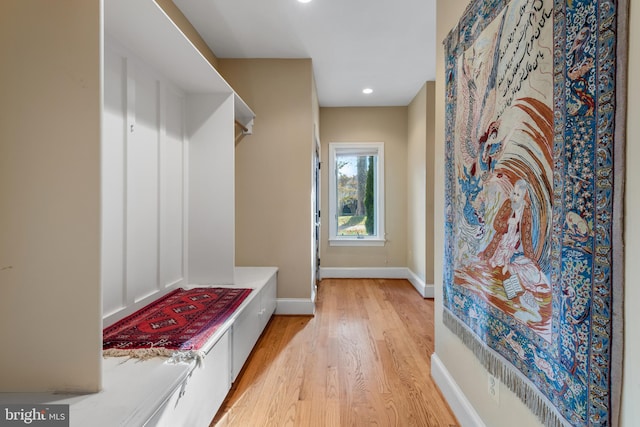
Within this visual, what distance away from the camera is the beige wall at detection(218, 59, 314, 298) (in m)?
3.18

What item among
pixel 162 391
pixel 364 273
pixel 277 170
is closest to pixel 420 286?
pixel 364 273

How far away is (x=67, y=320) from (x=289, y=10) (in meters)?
2.47

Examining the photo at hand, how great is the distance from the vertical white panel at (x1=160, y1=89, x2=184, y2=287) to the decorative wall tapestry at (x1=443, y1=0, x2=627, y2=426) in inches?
73.1

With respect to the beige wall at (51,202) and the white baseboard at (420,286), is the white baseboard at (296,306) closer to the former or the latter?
the white baseboard at (420,286)

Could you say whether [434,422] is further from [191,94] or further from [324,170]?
[324,170]

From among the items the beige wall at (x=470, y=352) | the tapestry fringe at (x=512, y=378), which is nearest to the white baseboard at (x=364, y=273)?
the beige wall at (x=470, y=352)

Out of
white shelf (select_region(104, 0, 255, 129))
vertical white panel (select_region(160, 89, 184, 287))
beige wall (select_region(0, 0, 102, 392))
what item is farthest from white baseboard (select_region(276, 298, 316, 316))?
beige wall (select_region(0, 0, 102, 392))

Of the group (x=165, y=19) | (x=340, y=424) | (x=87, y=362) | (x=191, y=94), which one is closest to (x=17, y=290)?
(x=87, y=362)

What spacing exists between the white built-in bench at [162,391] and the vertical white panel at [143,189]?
1.96ft

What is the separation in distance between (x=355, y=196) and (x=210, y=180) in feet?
9.65

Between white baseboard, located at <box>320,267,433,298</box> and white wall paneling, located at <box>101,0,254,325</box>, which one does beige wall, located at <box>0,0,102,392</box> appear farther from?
white baseboard, located at <box>320,267,433,298</box>

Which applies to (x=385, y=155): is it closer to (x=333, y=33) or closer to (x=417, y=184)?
(x=417, y=184)

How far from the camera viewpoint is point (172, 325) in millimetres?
1584

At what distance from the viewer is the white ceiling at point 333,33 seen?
238 centimetres
